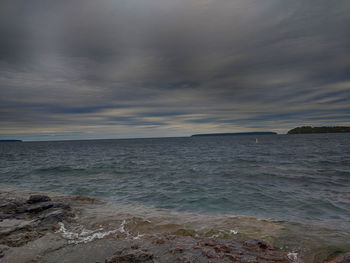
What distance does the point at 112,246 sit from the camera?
5.94 meters

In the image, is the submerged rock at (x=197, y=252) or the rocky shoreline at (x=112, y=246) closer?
the submerged rock at (x=197, y=252)

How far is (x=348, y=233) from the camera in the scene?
7168 millimetres

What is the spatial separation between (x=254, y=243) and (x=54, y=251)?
18.8 ft

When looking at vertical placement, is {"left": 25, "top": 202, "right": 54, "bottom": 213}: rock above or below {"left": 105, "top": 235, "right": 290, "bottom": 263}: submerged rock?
below

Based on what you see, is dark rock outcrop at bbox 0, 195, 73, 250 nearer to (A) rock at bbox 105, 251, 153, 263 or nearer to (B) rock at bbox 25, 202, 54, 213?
(B) rock at bbox 25, 202, 54, 213

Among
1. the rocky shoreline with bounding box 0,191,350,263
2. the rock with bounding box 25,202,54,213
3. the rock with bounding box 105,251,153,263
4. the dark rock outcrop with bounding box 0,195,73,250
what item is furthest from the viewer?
the rock with bounding box 25,202,54,213

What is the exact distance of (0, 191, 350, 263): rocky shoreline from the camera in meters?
4.93

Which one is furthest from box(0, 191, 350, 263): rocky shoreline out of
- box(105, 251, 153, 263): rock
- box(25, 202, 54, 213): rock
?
box(25, 202, 54, 213): rock

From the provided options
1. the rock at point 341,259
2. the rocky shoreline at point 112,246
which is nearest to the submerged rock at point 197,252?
the rocky shoreline at point 112,246

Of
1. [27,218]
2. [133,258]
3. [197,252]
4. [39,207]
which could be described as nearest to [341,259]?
[197,252]

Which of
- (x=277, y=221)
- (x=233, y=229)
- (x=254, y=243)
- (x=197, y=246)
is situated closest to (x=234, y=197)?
(x=277, y=221)

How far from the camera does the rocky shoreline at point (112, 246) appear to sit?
16.2ft

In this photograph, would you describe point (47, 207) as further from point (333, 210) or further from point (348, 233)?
point (333, 210)

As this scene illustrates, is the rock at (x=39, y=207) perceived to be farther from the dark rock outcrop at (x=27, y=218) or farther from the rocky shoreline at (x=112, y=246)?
the rocky shoreline at (x=112, y=246)
